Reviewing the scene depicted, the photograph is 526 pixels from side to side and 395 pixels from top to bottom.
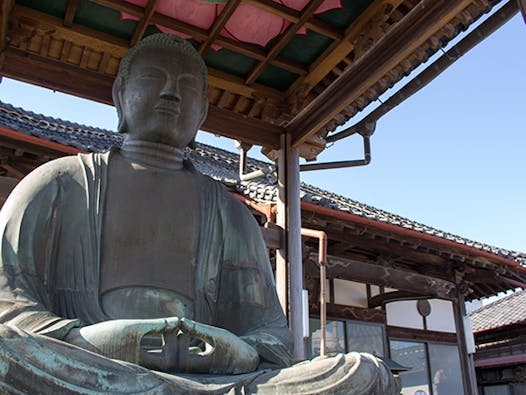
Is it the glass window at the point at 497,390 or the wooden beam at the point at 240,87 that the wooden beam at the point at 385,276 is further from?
the glass window at the point at 497,390

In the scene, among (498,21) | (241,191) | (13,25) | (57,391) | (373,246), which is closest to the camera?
(57,391)

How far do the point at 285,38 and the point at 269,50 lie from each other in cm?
20

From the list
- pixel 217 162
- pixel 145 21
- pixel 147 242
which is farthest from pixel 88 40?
pixel 217 162

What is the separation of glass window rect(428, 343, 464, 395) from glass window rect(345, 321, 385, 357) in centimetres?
111

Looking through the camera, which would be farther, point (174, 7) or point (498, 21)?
point (174, 7)

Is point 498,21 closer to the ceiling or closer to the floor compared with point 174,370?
closer to the ceiling

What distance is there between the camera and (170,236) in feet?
8.28

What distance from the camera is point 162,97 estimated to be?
2672mm

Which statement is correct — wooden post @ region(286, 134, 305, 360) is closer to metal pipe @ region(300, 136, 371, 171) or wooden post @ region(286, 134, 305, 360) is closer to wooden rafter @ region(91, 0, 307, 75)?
metal pipe @ region(300, 136, 371, 171)

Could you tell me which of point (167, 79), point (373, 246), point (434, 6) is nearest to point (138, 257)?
point (167, 79)

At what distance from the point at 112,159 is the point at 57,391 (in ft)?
4.31

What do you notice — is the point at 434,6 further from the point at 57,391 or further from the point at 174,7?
the point at 57,391

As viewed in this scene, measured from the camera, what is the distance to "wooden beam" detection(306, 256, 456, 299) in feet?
24.6

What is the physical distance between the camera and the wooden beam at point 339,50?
3967mm
